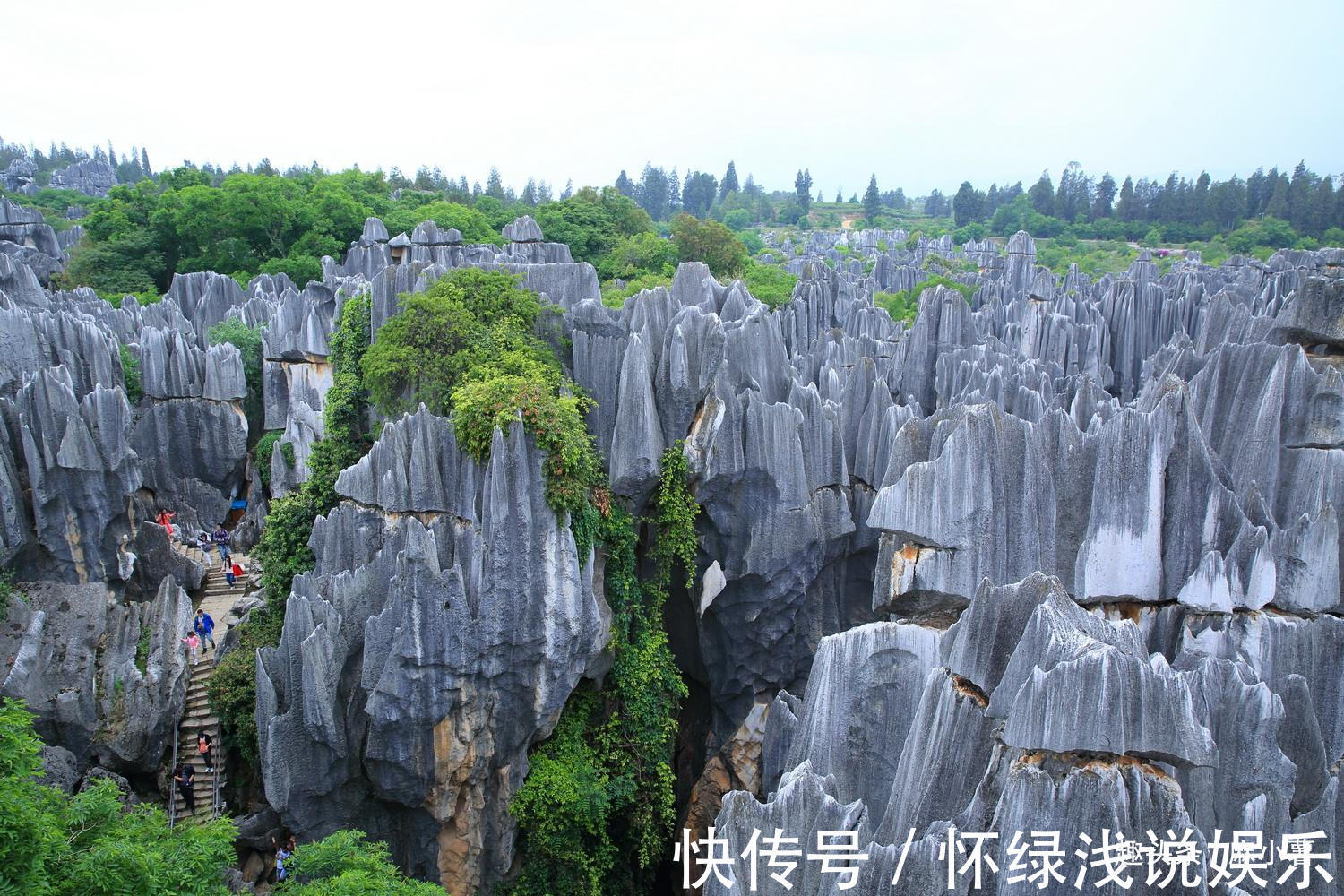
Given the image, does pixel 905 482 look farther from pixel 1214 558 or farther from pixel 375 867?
pixel 375 867

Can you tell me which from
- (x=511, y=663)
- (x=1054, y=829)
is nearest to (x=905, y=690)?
(x=1054, y=829)

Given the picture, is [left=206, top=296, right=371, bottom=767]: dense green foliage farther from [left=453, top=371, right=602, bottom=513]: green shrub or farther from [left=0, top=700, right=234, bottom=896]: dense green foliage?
[left=0, top=700, right=234, bottom=896]: dense green foliage

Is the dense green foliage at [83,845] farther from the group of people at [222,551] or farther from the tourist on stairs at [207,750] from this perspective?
the group of people at [222,551]

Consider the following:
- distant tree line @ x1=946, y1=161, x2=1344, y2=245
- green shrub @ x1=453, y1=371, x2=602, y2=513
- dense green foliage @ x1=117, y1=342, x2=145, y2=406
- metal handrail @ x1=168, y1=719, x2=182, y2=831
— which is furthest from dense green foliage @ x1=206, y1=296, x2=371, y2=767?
distant tree line @ x1=946, y1=161, x2=1344, y2=245

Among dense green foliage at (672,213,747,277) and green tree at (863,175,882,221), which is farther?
green tree at (863,175,882,221)

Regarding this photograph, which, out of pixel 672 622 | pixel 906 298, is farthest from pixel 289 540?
pixel 906 298

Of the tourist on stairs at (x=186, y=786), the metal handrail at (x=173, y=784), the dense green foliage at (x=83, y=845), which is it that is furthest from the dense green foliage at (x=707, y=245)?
the dense green foliage at (x=83, y=845)

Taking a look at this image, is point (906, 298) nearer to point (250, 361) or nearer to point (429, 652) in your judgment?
point (250, 361)
